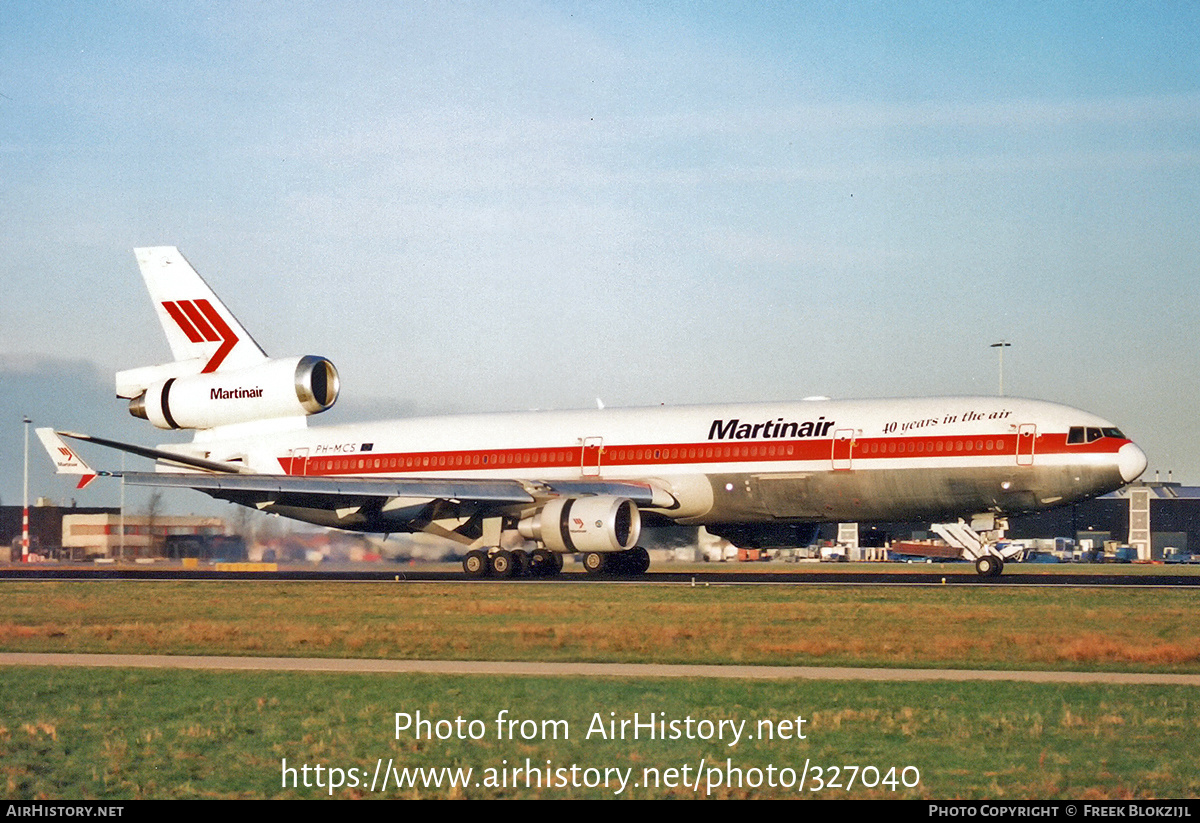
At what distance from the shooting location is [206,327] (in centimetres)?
4894

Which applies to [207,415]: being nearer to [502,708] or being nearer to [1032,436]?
[1032,436]

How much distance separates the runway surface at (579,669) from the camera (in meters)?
19.5

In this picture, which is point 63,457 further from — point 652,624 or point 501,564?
point 652,624

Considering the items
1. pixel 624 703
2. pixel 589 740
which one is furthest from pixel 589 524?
pixel 589 740

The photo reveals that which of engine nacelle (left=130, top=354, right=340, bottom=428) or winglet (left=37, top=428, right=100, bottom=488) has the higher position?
engine nacelle (left=130, top=354, right=340, bottom=428)

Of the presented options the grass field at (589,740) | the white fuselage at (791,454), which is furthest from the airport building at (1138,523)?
the grass field at (589,740)

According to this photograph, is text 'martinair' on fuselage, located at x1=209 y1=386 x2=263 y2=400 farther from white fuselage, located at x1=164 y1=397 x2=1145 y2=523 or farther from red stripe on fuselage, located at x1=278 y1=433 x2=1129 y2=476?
red stripe on fuselage, located at x1=278 y1=433 x2=1129 y2=476

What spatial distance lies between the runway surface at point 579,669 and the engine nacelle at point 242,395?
24.8 meters

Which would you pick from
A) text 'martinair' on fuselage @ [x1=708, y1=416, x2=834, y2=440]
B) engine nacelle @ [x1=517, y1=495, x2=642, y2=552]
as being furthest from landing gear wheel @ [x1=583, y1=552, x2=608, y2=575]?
text 'martinair' on fuselage @ [x1=708, y1=416, x2=834, y2=440]

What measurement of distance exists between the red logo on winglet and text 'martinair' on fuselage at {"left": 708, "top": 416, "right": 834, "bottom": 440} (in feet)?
55.9

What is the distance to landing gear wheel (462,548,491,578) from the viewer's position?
143 feet

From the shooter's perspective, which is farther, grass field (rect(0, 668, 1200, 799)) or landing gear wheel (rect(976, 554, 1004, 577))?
landing gear wheel (rect(976, 554, 1004, 577))

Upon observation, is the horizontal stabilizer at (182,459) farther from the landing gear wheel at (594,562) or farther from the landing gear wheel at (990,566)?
the landing gear wheel at (990,566)
